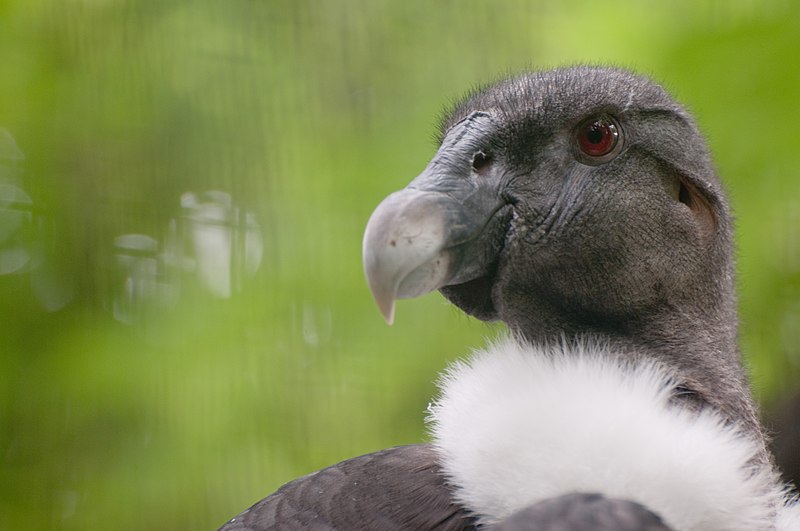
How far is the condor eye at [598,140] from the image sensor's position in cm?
227

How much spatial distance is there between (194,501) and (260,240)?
936 millimetres

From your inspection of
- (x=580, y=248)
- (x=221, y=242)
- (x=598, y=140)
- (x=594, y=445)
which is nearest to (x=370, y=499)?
(x=594, y=445)

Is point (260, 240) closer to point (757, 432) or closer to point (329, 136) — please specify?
point (329, 136)

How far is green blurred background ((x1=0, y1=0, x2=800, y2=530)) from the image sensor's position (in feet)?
11.9

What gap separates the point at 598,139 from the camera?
2270 mm

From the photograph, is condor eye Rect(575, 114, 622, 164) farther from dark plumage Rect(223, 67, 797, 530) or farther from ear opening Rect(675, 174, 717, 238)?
ear opening Rect(675, 174, 717, 238)

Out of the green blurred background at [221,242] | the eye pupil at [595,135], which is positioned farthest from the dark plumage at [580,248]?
the green blurred background at [221,242]

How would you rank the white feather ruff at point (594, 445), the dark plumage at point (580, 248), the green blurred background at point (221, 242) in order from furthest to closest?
the green blurred background at point (221, 242) < the dark plumage at point (580, 248) < the white feather ruff at point (594, 445)

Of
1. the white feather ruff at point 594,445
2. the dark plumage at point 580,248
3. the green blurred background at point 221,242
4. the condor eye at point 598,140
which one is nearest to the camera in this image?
the white feather ruff at point 594,445

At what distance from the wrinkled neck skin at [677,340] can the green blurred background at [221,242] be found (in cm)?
130

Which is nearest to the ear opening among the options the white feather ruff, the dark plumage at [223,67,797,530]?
the dark plumage at [223,67,797,530]

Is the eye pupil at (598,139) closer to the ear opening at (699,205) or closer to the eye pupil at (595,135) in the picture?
the eye pupil at (595,135)

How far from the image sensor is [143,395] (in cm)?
357

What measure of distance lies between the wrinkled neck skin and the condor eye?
32cm
